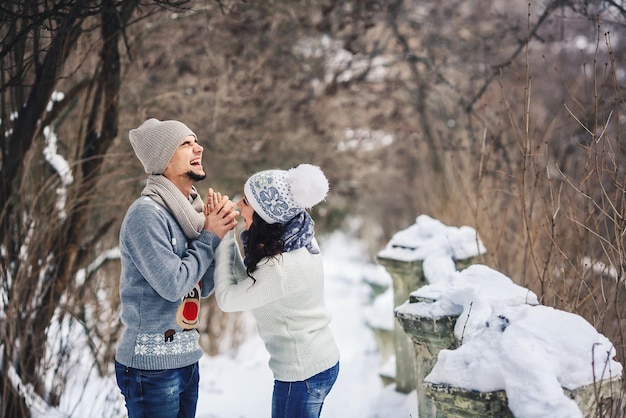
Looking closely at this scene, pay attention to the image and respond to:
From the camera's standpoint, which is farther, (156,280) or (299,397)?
(299,397)

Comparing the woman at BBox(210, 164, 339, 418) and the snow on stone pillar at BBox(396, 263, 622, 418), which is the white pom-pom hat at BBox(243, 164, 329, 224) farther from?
the snow on stone pillar at BBox(396, 263, 622, 418)

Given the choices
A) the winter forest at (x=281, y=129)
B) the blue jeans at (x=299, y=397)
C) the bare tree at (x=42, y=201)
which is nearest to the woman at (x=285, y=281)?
the blue jeans at (x=299, y=397)

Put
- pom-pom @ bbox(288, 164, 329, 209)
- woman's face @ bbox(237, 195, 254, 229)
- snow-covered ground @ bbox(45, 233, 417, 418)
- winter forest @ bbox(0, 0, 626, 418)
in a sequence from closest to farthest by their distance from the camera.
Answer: pom-pom @ bbox(288, 164, 329, 209) < woman's face @ bbox(237, 195, 254, 229) < winter forest @ bbox(0, 0, 626, 418) < snow-covered ground @ bbox(45, 233, 417, 418)

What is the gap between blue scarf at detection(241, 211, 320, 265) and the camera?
2396 millimetres

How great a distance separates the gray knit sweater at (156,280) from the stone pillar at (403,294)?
216 centimetres

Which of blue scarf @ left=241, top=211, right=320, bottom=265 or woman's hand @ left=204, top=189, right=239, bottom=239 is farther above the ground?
woman's hand @ left=204, top=189, right=239, bottom=239

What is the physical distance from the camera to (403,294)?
14.6 ft

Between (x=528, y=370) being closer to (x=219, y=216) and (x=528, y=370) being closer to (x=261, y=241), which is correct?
(x=261, y=241)

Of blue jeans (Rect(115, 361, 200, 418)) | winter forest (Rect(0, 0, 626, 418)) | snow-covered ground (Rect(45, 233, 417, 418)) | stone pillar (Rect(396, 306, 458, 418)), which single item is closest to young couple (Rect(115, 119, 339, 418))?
blue jeans (Rect(115, 361, 200, 418))

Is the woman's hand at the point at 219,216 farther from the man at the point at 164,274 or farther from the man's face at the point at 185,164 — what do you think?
the man's face at the point at 185,164

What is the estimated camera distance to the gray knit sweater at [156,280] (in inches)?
87.7

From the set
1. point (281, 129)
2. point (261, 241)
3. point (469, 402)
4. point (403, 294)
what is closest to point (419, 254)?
point (403, 294)

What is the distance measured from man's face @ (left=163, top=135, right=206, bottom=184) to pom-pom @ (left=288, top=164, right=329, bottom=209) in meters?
0.42

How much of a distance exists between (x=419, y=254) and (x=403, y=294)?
40cm
